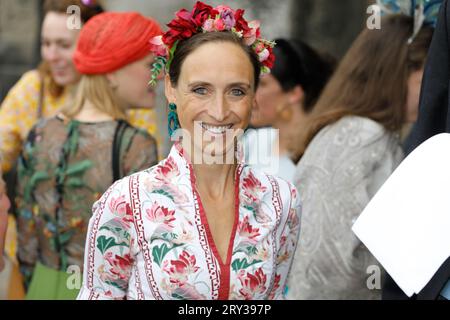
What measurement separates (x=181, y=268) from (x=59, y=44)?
2.43 meters

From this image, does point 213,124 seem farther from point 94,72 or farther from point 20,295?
point 20,295

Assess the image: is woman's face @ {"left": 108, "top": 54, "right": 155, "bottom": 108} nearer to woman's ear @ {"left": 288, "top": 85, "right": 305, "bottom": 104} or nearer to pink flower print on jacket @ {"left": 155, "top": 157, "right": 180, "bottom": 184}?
woman's ear @ {"left": 288, "top": 85, "right": 305, "bottom": 104}

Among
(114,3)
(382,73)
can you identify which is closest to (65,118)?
(382,73)

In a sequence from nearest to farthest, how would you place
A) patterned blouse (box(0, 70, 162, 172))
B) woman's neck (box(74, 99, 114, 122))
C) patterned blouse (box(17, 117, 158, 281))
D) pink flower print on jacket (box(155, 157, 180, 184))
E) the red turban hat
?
pink flower print on jacket (box(155, 157, 180, 184)) → patterned blouse (box(17, 117, 158, 281)) → woman's neck (box(74, 99, 114, 122)) → the red turban hat → patterned blouse (box(0, 70, 162, 172))

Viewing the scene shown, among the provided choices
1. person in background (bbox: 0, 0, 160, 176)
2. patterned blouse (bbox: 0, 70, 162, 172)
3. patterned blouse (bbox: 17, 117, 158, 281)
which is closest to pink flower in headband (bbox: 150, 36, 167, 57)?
patterned blouse (bbox: 17, 117, 158, 281)

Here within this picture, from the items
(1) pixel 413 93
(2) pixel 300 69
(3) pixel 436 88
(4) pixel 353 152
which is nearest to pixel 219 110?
(3) pixel 436 88

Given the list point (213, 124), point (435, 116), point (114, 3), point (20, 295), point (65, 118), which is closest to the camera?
point (213, 124)

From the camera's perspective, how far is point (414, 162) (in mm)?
2639

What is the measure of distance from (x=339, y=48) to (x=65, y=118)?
179 inches

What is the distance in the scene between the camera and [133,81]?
4.19m

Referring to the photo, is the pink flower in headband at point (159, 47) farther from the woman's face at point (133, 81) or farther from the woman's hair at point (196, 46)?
the woman's face at point (133, 81)

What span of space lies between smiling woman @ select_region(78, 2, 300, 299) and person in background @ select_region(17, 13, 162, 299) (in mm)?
1065

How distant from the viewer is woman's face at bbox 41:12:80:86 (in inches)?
191

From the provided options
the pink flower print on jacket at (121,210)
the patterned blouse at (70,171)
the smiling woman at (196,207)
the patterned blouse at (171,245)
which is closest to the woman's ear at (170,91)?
the smiling woman at (196,207)
